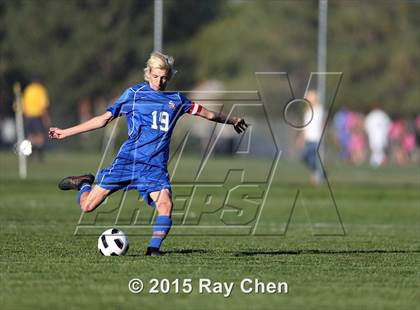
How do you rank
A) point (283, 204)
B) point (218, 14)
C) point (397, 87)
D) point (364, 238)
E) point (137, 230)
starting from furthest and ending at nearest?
point (218, 14)
point (397, 87)
point (283, 204)
point (137, 230)
point (364, 238)

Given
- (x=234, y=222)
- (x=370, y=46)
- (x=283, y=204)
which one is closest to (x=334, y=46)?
(x=370, y=46)

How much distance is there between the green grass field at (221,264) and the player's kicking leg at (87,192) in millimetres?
536

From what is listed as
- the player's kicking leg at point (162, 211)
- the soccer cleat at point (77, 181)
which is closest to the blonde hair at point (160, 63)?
the player's kicking leg at point (162, 211)

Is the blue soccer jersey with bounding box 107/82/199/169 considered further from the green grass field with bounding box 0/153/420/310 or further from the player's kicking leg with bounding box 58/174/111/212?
the green grass field with bounding box 0/153/420/310

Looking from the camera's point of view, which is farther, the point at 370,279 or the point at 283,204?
the point at 283,204

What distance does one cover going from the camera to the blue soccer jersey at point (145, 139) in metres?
10.9

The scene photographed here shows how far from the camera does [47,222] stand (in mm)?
16688

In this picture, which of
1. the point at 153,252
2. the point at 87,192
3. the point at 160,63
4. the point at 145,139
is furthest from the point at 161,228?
the point at 160,63

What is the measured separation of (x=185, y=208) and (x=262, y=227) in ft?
12.9

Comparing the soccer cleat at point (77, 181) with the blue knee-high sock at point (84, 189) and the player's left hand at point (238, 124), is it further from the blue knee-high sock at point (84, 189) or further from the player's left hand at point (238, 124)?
the player's left hand at point (238, 124)

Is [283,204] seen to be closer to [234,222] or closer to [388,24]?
[234,222]

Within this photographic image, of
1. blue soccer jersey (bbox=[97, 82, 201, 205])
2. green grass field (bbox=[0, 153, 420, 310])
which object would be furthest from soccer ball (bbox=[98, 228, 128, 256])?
blue soccer jersey (bbox=[97, 82, 201, 205])

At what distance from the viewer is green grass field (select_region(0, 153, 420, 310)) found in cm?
815

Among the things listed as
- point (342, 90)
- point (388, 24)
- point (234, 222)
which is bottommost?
point (342, 90)
